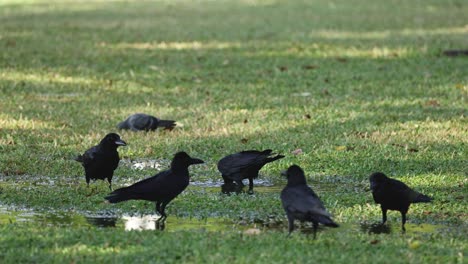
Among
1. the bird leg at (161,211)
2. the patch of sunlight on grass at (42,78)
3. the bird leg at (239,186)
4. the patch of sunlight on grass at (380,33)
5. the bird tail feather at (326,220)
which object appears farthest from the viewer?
the patch of sunlight on grass at (380,33)

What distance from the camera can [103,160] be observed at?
973cm

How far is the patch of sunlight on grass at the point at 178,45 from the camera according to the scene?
22.8 m

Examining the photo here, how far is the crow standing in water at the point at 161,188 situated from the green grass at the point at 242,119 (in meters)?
0.35

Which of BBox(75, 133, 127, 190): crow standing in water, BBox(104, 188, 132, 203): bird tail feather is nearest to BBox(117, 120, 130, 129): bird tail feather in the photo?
BBox(75, 133, 127, 190): crow standing in water

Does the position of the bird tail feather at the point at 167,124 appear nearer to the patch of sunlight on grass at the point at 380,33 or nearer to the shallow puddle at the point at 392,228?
the shallow puddle at the point at 392,228

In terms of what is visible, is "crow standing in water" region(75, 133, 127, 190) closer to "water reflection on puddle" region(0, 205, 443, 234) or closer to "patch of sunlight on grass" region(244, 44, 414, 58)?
"water reflection on puddle" region(0, 205, 443, 234)

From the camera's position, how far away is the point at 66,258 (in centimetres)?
687

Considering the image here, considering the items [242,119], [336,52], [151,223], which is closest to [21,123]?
[242,119]

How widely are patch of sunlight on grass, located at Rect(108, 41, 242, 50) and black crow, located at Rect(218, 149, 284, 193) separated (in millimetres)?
12831

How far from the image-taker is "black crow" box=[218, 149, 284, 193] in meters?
9.87

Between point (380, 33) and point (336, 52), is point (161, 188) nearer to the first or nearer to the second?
point (336, 52)

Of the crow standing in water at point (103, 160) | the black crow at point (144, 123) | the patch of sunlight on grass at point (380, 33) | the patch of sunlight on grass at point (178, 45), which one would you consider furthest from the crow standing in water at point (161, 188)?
the patch of sunlight on grass at point (380, 33)

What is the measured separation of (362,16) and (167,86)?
49.2 feet

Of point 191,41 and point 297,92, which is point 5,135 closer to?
point 297,92
